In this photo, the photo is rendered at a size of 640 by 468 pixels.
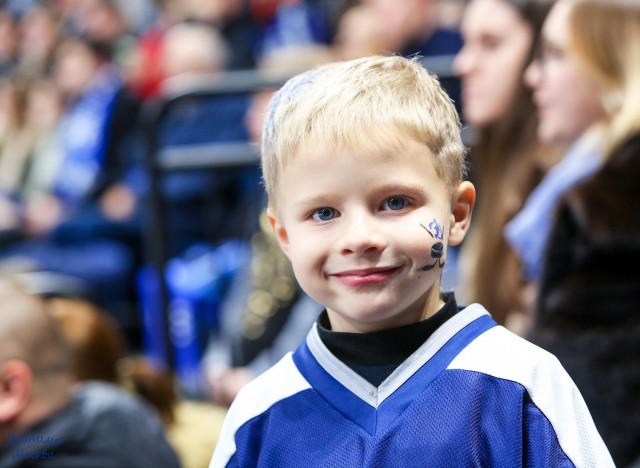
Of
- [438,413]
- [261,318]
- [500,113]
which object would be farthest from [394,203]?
[261,318]

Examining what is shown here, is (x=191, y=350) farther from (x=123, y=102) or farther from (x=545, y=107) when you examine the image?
(x=123, y=102)

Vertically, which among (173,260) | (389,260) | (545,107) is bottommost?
(173,260)

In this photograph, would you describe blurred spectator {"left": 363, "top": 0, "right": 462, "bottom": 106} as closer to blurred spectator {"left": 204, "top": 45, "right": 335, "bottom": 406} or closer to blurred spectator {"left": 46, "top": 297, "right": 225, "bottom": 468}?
blurred spectator {"left": 204, "top": 45, "right": 335, "bottom": 406}

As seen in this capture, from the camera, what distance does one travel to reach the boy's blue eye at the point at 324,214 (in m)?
1.35

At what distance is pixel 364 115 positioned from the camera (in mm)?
1324

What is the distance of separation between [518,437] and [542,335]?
1101mm

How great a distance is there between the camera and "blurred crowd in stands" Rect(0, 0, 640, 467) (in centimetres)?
236

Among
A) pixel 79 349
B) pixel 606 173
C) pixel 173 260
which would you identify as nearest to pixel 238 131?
pixel 173 260

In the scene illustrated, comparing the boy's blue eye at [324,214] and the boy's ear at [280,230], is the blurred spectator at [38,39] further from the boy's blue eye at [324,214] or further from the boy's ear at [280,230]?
the boy's blue eye at [324,214]

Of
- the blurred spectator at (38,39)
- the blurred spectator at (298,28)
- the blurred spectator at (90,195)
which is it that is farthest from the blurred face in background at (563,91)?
the blurred spectator at (38,39)

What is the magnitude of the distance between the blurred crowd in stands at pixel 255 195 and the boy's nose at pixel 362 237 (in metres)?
0.34

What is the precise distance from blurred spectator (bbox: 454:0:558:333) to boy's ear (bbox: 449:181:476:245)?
1611 mm

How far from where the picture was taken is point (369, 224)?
132 cm

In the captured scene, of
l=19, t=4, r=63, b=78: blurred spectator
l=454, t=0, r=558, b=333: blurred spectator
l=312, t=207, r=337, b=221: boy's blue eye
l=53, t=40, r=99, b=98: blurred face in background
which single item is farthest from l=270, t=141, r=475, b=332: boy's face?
l=19, t=4, r=63, b=78: blurred spectator
